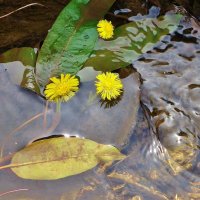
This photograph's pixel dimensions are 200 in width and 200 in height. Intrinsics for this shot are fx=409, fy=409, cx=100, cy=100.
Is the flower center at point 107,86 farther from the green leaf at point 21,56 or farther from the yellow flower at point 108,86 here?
the green leaf at point 21,56

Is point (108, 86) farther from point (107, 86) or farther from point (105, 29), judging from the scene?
point (105, 29)

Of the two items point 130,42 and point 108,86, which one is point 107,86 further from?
point 130,42

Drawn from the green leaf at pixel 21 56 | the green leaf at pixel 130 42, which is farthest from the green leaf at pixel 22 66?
the green leaf at pixel 130 42

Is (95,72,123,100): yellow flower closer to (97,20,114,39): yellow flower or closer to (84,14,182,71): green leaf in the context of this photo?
(84,14,182,71): green leaf

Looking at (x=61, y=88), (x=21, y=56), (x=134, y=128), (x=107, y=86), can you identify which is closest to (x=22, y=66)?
(x=21, y=56)

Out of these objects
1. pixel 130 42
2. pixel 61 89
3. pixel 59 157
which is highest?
pixel 130 42

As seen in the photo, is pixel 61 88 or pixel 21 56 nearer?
pixel 61 88

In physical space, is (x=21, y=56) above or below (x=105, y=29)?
below
